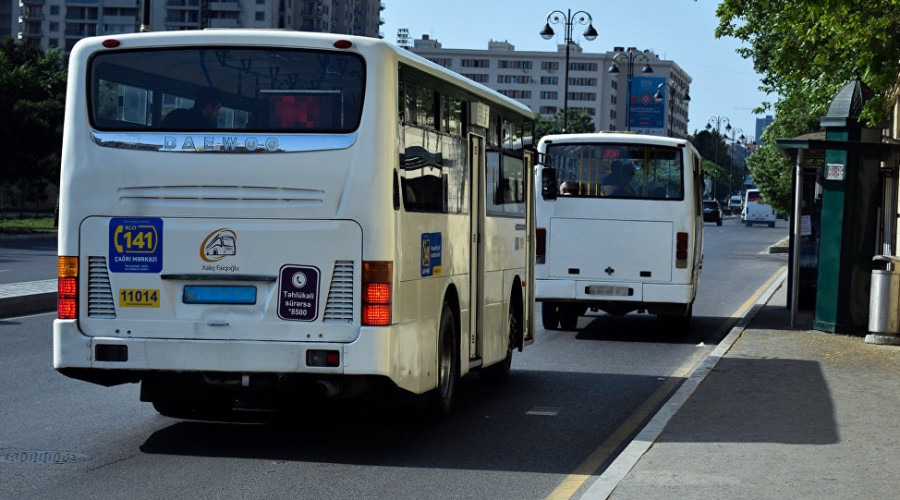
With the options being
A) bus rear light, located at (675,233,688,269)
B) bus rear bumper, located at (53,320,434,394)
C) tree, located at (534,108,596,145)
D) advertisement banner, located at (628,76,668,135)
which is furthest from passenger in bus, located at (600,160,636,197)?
tree, located at (534,108,596,145)

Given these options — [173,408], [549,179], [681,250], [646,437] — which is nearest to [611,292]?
[681,250]

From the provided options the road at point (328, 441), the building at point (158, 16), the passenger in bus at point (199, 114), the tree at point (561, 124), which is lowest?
the road at point (328, 441)

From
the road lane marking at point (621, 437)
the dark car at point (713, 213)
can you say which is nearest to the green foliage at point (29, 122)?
the road lane marking at point (621, 437)

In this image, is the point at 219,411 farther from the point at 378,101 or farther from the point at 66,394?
the point at 378,101

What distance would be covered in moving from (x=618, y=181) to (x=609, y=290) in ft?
5.03

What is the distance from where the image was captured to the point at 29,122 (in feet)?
173

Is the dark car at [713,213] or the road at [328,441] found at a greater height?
the dark car at [713,213]

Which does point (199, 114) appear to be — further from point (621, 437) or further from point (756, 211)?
point (756, 211)

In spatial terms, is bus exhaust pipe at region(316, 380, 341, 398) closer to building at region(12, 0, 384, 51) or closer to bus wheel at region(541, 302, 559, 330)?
bus wheel at region(541, 302, 559, 330)

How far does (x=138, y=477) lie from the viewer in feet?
26.1

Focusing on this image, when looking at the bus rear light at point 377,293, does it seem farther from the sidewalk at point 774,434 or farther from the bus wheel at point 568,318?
the bus wheel at point 568,318

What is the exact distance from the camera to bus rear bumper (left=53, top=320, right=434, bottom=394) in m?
8.64

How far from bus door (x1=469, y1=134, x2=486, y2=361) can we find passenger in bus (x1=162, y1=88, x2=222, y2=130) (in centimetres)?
280

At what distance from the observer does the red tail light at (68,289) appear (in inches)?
352
